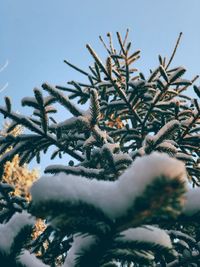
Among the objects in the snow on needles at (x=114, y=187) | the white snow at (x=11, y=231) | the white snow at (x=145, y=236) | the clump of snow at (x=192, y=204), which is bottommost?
the white snow at (x=145, y=236)

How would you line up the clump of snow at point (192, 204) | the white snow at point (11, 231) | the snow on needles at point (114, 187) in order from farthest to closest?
1. the white snow at point (11, 231)
2. the clump of snow at point (192, 204)
3. the snow on needles at point (114, 187)

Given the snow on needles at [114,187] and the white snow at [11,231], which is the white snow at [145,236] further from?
the white snow at [11,231]

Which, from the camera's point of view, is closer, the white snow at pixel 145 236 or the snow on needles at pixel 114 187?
the snow on needles at pixel 114 187

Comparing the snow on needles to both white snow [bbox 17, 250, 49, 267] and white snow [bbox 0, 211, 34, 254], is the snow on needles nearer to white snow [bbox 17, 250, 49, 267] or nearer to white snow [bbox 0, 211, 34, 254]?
white snow [bbox 0, 211, 34, 254]

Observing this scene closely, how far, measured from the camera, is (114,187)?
107 centimetres

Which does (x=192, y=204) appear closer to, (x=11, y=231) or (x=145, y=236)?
(x=145, y=236)

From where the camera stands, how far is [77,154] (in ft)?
13.1

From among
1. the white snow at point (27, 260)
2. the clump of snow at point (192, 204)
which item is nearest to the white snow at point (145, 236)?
the clump of snow at point (192, 204)

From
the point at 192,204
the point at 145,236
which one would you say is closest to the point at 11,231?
the point at 145,236

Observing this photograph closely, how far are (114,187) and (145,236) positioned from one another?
294mm

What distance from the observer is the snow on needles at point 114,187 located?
2.88ft

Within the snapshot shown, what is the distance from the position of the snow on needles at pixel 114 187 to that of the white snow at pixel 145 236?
0.70 ft

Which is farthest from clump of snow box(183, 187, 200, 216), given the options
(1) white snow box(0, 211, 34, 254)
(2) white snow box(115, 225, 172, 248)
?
(1) white snow box(0, 211, 34, 254)

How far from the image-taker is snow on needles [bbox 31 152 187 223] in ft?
2.88
